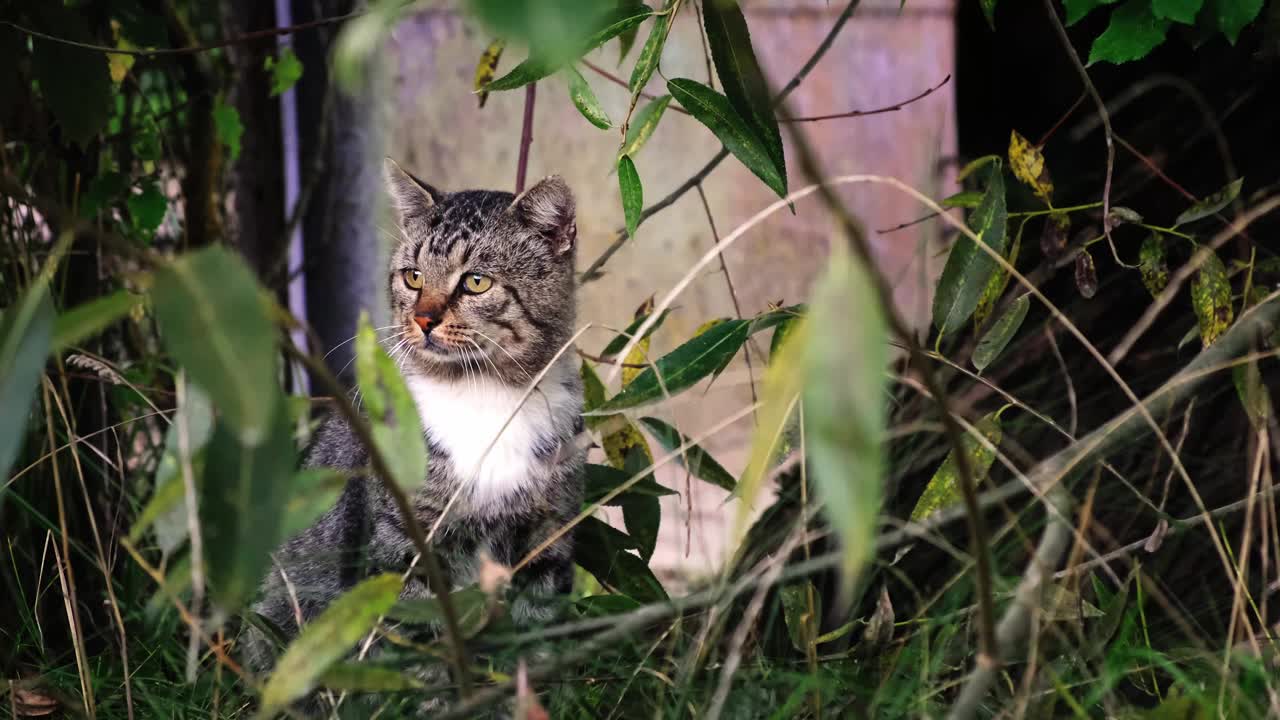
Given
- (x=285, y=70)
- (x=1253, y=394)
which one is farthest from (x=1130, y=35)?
(x=285, y=70)

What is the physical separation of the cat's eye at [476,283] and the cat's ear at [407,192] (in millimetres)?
194

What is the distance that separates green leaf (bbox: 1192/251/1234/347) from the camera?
1327 mm

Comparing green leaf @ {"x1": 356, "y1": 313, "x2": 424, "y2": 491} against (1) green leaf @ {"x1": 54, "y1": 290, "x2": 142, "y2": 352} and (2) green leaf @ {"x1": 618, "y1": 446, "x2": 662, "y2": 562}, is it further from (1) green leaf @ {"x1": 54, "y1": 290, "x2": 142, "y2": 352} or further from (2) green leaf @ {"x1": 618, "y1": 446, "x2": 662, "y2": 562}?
(2) green leaf @ {"x1": 618, "y1": 446, "x2": 662, "y2": 562}

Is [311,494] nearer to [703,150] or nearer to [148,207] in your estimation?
[148,207]

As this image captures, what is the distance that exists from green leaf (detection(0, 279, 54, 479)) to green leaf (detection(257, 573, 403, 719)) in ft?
0.70

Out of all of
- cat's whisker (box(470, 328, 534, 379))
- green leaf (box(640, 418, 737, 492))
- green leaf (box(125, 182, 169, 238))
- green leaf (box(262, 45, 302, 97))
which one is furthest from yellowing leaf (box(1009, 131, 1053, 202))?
green leaf (box(262, 45, 302, 97))

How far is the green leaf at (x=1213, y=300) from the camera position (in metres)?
1.33

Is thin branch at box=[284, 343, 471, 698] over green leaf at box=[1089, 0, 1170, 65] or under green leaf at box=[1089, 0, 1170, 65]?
under

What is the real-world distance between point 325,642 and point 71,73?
3.45 ft

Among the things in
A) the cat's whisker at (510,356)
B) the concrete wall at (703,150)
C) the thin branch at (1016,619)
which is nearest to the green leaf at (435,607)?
the thin branch at (1016,619)

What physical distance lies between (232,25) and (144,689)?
5.79ft

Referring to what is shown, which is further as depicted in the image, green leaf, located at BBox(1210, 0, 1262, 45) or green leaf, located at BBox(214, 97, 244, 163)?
green leaf, located at BBox(214, 97, 244, 163)

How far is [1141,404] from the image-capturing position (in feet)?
3.09

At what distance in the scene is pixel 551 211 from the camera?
6.12ft
